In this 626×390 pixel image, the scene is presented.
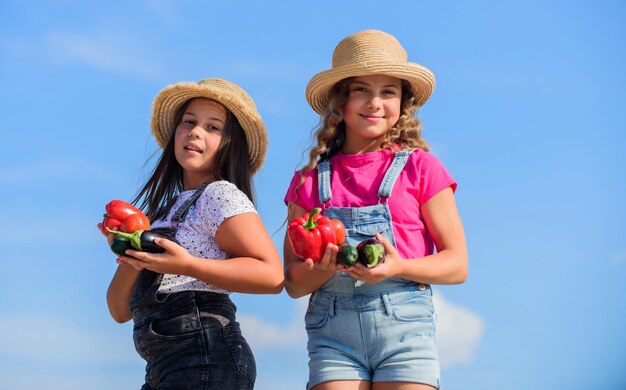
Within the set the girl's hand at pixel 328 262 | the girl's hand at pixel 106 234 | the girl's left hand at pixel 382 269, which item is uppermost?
the girl's hand at pixel 106 234

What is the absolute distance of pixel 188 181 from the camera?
6.45 metres

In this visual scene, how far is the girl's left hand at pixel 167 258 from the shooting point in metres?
5.39

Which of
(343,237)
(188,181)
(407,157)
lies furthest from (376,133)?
(188,181)

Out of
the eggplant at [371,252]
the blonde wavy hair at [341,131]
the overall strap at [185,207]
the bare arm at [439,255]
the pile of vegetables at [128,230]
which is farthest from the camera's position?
the blonde wavy hair at [341,131]

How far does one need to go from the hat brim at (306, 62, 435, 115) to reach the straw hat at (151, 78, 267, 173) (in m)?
0.47

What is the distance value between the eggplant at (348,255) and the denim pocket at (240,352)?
95cm

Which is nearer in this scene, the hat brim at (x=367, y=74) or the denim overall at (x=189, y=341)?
the denim overall at (x=189, y=341)

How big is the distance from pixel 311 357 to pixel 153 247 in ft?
4.13

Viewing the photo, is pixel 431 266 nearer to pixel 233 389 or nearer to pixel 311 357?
pixel 311 357

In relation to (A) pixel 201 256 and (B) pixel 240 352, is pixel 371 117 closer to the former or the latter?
(A) pixel 201 256

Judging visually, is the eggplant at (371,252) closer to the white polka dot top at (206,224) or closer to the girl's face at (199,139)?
the white polka dot top at (206,224)

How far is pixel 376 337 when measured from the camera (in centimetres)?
546

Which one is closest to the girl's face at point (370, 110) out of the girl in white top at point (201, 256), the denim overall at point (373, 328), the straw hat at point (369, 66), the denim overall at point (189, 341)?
the straw hat at point (369, 66)

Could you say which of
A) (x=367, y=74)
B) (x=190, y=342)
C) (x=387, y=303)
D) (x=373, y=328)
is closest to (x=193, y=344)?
(x=190, y=342)
